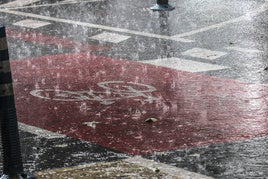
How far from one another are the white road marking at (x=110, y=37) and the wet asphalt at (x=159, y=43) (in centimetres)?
9

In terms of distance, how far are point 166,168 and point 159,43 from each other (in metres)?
6.42

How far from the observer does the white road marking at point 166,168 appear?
24.4 ft

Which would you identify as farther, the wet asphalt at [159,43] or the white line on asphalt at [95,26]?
the white line on asphalt at [95,26]

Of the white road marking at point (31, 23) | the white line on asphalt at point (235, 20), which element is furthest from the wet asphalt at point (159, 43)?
the white road marking at point (31, 23)

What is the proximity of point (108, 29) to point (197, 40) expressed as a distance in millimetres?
1800

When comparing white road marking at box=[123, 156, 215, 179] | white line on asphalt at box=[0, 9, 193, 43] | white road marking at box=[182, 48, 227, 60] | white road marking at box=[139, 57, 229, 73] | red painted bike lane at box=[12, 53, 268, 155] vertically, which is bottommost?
white road marking at box=[123, 156, 215, 179]

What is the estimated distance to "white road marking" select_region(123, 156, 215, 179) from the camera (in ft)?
24.4

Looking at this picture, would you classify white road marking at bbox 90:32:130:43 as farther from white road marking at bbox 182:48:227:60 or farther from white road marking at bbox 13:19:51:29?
white road marking at bbox 13:19:51:29

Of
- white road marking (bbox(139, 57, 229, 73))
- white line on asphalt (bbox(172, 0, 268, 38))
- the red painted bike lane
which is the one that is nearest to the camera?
the red painted bike lane

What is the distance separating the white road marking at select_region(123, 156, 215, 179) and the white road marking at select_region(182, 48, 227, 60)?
198 inches

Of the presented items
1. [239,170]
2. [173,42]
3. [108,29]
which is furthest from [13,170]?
[108,29]

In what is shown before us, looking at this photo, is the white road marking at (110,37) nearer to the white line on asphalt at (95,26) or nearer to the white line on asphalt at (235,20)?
the white line on asphalt at (95,26)

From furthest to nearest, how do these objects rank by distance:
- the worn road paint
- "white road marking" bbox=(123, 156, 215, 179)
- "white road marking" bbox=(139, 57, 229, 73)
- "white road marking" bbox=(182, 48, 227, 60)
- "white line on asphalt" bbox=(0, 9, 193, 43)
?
"white line on asphalt" bbox=(0, 9, 193, 43) → the worn road paint → "white road marking" bbox=(182, 48, 227, 60) → "white road marking" bbox=(139, 57, 229, 73) → "white road marking" bbox=(123, 156, 215, 179)

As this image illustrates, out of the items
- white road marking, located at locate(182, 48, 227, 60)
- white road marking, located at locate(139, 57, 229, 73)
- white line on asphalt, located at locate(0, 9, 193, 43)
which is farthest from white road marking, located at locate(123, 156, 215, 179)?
white line on asphalt, located at locate(0, 9, 193, 43)
